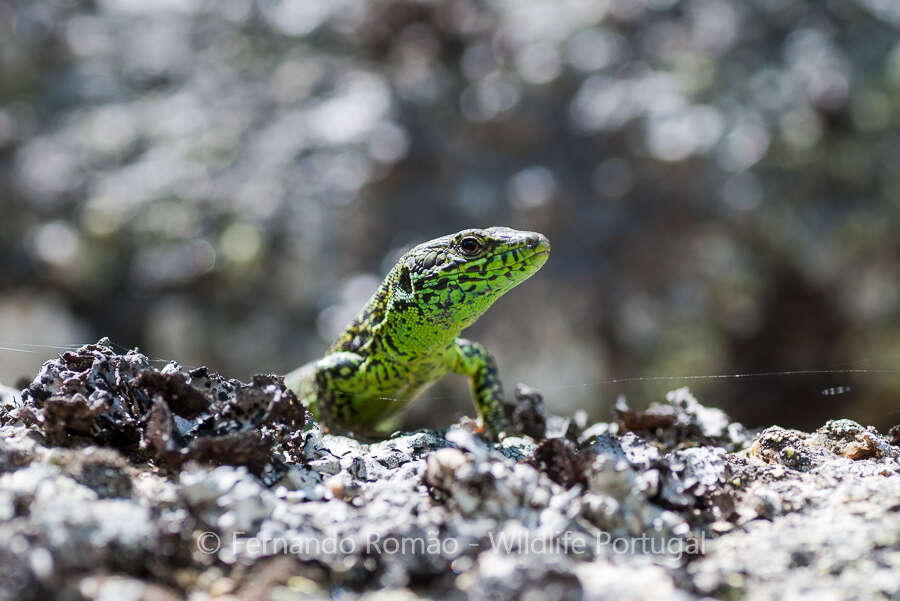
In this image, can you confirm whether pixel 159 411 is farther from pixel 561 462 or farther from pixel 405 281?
pixel 405 281

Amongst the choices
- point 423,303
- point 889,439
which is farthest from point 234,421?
point 889,439

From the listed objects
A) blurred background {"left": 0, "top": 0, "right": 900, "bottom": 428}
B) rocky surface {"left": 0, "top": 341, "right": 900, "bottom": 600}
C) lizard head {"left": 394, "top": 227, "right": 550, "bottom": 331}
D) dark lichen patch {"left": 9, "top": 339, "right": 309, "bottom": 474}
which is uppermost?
blurred background {"left": 0, "top": 0, "right": 900, "bottom": 428}

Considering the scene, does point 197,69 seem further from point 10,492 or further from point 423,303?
point 10,492

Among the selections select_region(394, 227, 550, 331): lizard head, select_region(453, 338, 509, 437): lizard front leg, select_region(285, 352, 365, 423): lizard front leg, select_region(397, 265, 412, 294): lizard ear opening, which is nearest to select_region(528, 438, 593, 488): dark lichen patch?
select_region(394, 227, 550, 331): lizard head

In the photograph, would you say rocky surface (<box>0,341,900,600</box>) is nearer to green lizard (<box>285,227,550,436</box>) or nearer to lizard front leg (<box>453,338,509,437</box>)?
green lizard (<box>285,227,550,436</box>)

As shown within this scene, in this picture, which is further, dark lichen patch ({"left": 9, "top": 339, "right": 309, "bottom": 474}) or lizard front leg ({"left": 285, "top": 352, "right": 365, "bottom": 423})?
lizard front leg ({"left": 285, "top": 352, "right": 365, "bottom": 423})

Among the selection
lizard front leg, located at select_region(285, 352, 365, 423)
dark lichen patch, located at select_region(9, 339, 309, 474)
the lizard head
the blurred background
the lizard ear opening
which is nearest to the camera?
dark lichen patch, located at select_region(9, 339, 309, 474)

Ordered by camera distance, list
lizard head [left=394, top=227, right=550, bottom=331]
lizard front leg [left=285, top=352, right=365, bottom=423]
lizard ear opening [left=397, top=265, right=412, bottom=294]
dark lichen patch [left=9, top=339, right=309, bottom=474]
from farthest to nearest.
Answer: lizard front leg [left=285, top=352, right=365, bottom=423] < lizard ear opening [left=397, top=265, right=412, bottom=294] < lizard head [left=394, top=227, right=550, bottom=331] < dark lichen patch [left=9, top=339, right=309, bottom=474]
